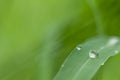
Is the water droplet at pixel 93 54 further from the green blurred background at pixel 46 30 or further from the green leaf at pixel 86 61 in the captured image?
the green blurred background at pixel 46 30

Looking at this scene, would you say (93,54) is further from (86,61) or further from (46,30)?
(46,30)

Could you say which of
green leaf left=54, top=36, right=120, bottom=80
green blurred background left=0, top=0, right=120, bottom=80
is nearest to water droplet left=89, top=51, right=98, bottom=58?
green leaf left=54, top=36, right=120, bottom=80

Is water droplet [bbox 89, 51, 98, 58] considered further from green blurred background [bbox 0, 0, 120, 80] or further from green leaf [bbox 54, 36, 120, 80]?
green blurred background [bbox 0, 0, 120, 80]

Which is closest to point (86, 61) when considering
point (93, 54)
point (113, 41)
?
point (93, 54)

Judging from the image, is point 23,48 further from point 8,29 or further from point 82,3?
point 82,3

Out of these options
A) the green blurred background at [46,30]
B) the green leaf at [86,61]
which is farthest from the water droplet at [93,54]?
the green blurred background at [46,30]

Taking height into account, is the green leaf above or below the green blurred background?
below

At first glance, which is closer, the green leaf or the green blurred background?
the green leaf

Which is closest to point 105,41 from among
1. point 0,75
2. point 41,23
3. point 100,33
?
point 100,33
